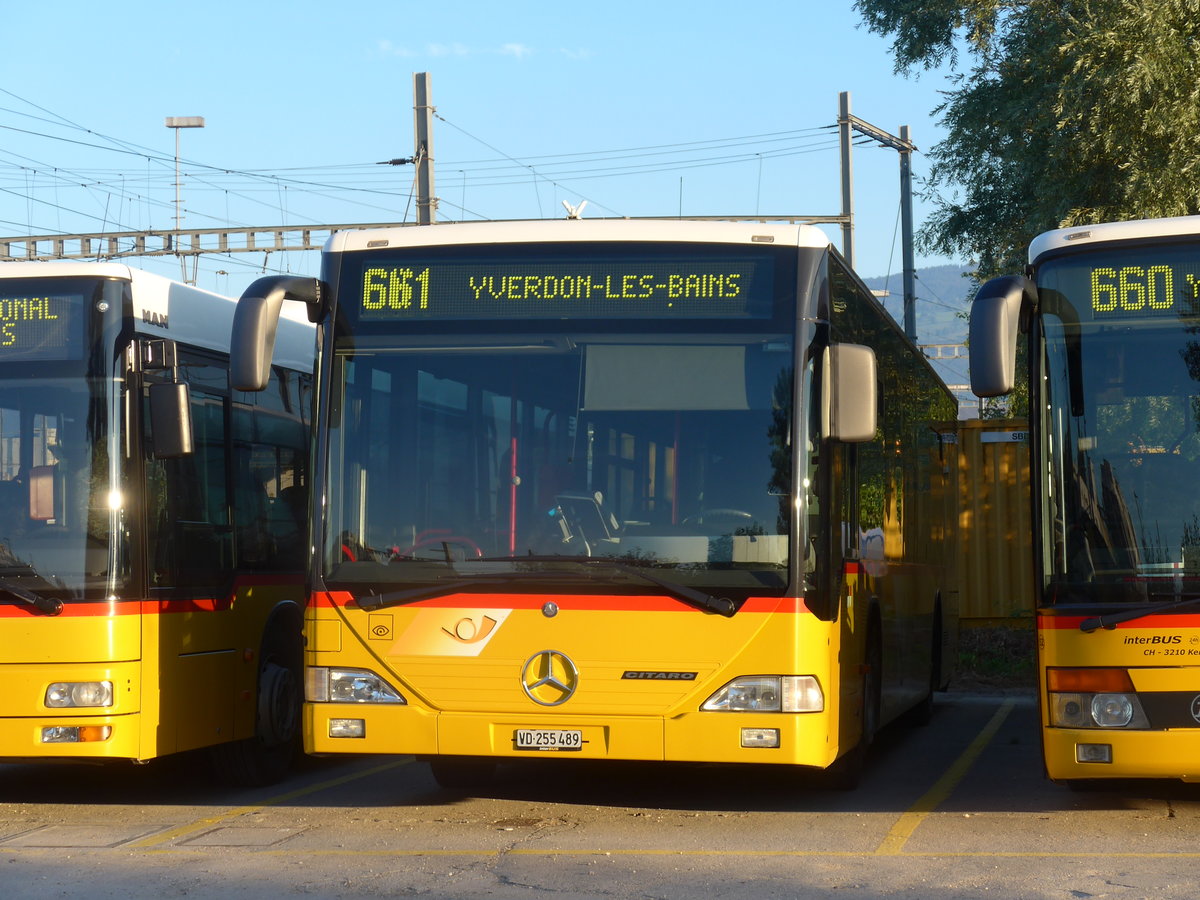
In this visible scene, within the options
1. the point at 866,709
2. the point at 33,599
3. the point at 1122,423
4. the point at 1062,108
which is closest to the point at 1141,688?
the point at 1122,423

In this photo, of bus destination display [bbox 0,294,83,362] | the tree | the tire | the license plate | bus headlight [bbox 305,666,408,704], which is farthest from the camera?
the tree

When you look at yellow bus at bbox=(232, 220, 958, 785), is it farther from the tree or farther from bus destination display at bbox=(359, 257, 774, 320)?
the tree

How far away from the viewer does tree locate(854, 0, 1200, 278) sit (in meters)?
19.0

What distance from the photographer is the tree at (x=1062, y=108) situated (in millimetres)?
19000

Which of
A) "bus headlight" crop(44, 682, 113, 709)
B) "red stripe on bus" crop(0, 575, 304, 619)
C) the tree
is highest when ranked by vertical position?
the tree

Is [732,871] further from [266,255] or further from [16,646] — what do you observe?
[266,255]

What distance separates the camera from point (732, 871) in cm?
766

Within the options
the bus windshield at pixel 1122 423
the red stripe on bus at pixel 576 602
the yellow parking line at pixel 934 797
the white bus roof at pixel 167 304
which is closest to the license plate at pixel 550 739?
the red stripe on bus at pixel 576 602

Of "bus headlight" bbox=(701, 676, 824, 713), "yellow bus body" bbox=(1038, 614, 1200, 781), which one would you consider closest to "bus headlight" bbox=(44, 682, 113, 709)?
"bus headlight" bbox=(701, 676, 824, 713)

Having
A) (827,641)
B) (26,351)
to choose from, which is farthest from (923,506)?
(26,351)

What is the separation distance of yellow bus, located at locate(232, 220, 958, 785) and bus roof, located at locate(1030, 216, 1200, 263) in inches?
48.2

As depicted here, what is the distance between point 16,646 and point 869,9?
709 inches

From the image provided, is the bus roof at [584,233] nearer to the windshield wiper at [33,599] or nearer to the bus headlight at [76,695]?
the windshield wiper at [33,599]

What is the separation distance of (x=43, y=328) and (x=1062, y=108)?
13.4m
